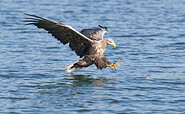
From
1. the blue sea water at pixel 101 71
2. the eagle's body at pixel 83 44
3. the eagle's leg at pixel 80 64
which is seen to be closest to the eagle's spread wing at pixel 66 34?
the eagle's body at pixel 83 44

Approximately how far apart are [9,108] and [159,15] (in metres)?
16.7

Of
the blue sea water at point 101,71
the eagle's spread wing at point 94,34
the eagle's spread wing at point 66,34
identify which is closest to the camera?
the blue sea water at point 101,71

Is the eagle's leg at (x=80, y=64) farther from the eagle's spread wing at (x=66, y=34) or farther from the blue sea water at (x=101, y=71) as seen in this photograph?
the eagle's spread wing at (x=66, y=34)

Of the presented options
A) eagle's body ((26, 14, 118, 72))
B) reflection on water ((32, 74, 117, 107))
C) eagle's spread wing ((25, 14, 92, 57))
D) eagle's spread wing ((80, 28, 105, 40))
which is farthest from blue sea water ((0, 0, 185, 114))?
eagle's spread wing ((80, 28, 105, 40))

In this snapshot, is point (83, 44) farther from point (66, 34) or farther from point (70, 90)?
point (70, 90)

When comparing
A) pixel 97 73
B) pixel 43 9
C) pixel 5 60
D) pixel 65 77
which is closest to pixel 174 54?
pixel 97 73

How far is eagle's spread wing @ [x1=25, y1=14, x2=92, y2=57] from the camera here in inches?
448

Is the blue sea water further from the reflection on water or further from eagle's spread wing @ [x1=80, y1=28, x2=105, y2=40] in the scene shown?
eagle's spread wing @ [x1=80, y1=28, x2=105, y2=40]

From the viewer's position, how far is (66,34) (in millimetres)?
12008

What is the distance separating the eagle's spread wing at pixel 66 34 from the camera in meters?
11.4

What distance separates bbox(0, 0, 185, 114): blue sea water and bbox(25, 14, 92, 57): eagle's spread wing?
877 mm

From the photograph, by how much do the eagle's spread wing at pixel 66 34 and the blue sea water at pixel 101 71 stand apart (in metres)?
0.88

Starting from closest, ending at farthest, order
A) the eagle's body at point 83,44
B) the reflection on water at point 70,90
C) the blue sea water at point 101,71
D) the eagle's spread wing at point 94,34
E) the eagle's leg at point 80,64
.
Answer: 1. the blue sea water at point 101,71
2. the reflection on water at point 70,90
3. the eagle's body at point 83,44
4. the eagle's leg at point 80,64
5. the eagle's spread wing at point 94,34

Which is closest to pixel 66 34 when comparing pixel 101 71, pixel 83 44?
pixel 83 44
